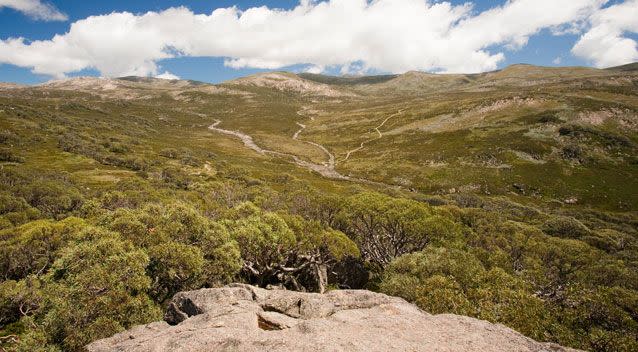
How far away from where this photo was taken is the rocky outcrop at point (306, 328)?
1562 cm

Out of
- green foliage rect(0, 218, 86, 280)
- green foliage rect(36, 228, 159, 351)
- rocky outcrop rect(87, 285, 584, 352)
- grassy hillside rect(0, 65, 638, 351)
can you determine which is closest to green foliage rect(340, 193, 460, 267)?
grassy hillside rect(0, 65, 638, 351)

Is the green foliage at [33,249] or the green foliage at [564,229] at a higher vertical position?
the green foliage at [33,249]

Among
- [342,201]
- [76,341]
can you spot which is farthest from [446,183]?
[76,341]

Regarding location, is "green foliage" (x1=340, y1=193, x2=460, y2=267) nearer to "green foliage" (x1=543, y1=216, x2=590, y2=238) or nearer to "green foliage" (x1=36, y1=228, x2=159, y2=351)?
"green foliage" (x1=36, y1=228, x2=159, y2=351)

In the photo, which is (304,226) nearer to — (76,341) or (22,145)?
(76,341)

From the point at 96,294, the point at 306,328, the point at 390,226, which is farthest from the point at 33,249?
the point at 390,226

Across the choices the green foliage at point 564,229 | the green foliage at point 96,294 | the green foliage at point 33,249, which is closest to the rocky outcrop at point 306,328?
the green foliage at point 96,294

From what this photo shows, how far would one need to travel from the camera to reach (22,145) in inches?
5266

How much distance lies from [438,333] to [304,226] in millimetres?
24554

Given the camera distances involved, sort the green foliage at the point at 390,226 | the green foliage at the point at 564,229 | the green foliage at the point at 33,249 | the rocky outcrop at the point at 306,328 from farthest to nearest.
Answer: the green foliage at the point at 564,229 → the green foliage at the point at 390,226 → the green foliage at the point at 33,249 → the rocky outcrop at the point at 306,328

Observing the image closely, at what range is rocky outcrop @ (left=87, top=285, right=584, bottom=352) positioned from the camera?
1562 cm

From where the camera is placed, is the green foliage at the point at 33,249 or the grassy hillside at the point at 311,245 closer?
the grassy hillside at the point at 311,245

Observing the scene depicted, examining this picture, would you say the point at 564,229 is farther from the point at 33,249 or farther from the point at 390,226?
the point at 33,249

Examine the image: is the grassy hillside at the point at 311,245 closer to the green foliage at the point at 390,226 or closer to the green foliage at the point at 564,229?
the green foliage at the point at 390,226
